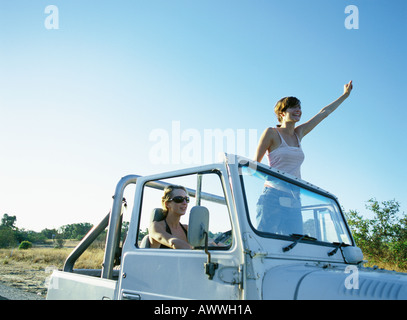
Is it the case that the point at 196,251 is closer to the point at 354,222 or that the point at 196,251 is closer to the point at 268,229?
the point at 268,229

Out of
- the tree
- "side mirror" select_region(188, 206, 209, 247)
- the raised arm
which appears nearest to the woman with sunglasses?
"side mirror" select_region(188, 206, 209, 247)

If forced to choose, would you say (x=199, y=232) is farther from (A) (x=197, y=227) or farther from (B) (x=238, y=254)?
(B) (x=238, y=254)

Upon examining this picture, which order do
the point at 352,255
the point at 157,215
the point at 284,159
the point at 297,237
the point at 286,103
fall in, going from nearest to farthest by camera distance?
1. the point at 297,237
2. the point at 352,255
3. the point at 157,215
4. the point at 284,159
5. the point at 286,103

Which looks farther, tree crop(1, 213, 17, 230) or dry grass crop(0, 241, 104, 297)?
tree crop(1, 213, 17, 230)

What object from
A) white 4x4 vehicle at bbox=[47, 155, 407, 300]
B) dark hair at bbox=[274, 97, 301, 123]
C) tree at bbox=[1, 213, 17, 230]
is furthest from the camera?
tree at bbox=[1, 213, 17, 230]

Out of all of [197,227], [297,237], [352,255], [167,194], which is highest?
[167,194]

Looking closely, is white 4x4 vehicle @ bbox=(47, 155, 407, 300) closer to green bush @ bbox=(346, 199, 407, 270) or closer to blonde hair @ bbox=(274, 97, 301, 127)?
blonde hair @ bbox=(274, 97, 301, 127)

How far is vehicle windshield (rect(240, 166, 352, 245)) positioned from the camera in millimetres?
2217

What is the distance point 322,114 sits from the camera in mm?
3824

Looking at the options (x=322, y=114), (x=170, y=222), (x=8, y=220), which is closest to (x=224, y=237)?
(x=170, y=222)

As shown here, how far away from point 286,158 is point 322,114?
1.17 metres

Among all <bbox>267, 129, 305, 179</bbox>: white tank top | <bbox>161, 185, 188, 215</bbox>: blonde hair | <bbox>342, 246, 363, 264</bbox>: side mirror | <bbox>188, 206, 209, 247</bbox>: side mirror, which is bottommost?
<bbox>342, 246, 363, 264</bbox>: side mirror

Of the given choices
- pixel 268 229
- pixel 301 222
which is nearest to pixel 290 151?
pixel 301 222

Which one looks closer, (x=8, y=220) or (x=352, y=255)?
(x=352, y=255)
